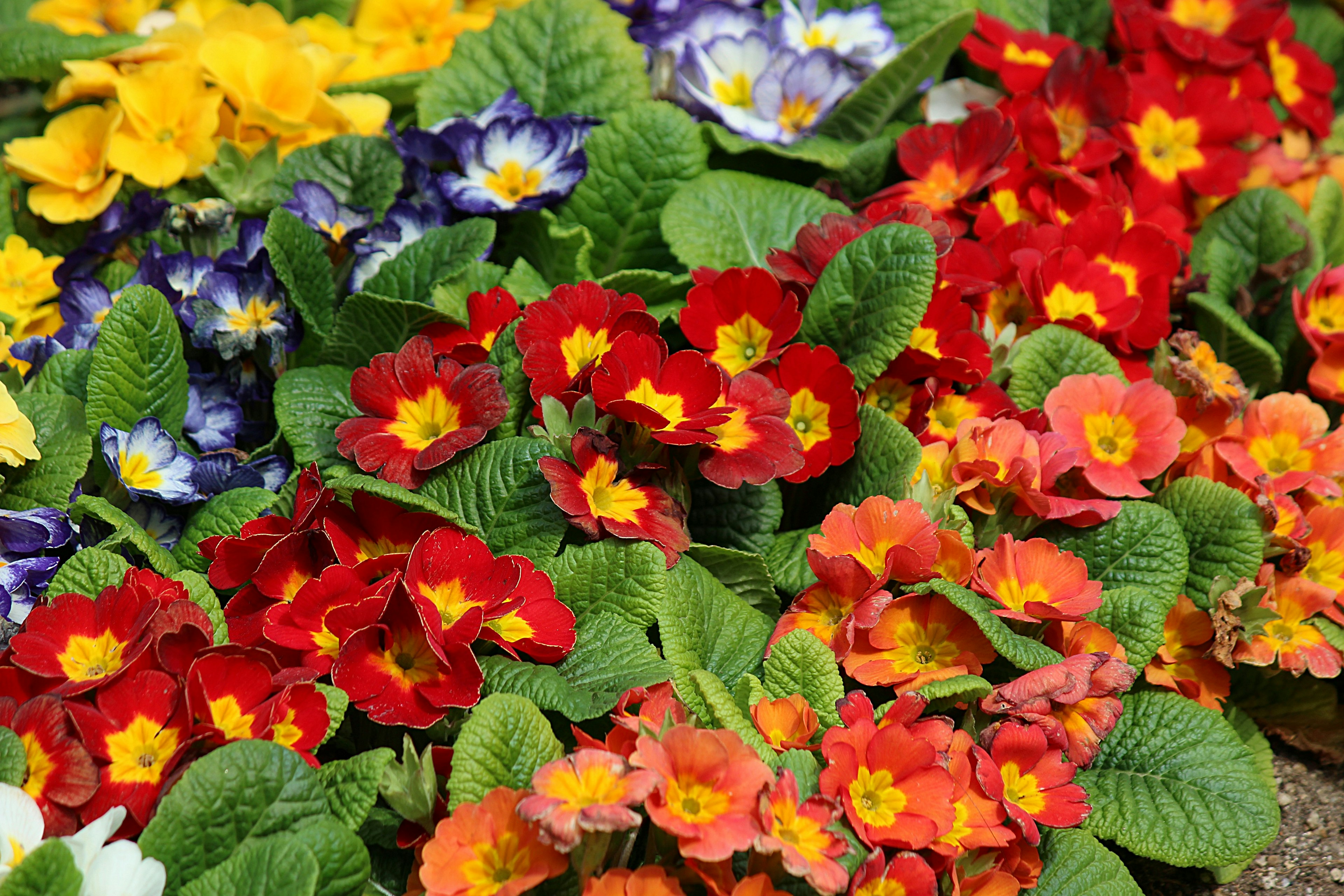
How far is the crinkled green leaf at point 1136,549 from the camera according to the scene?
163 centimetres

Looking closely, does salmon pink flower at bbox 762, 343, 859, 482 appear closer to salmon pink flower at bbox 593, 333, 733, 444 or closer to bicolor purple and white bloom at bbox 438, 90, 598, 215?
salmon pink flower at bbox 593, 333, 733, 444

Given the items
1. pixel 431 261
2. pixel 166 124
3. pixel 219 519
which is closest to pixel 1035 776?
pixel 219 519

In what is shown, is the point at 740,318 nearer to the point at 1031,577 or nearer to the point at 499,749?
the point at 1031,577

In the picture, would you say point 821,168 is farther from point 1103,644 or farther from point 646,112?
point 1103,644

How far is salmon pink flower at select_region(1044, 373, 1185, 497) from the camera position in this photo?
1.71m

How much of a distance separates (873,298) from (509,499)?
63cm

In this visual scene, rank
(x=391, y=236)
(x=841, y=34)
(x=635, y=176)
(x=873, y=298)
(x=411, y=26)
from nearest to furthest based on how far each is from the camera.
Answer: (x=873, y=298) < (x=391, y=236) < (x=635, y=176) < (x=841, y=34) < (x=411, y=26)

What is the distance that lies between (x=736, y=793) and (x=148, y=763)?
63cm

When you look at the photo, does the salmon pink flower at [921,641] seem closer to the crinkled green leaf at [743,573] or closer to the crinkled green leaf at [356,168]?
the crinkled green leaf at [743,573]

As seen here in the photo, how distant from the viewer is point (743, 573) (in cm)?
163

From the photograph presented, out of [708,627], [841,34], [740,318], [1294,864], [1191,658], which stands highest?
[841,34]

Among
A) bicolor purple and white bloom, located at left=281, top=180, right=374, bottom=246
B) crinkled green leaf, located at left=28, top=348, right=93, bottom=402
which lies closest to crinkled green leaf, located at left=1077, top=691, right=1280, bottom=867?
bicolor purple and white bloom, located at left=281, top=180, right=374, bottom=246

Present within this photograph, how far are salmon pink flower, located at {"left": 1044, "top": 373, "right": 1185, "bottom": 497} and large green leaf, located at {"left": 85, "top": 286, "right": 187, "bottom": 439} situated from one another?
131cm

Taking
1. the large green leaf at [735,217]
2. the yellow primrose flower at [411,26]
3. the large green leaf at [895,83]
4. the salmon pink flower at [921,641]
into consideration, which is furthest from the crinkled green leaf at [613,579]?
the yellow primrose flower at [411,26]
